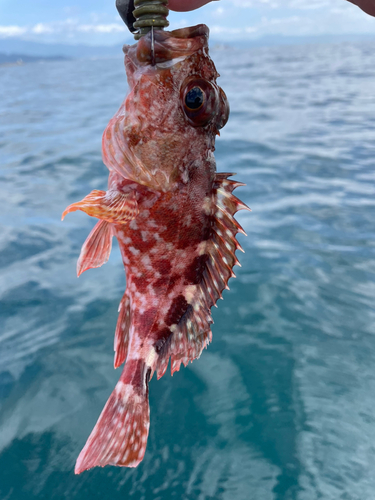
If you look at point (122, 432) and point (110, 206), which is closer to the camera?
point (110, 206)

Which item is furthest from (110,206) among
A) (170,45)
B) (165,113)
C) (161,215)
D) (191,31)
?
Answer: (191,31)

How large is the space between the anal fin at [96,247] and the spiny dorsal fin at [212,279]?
0.58 metres

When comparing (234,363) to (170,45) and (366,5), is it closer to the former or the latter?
(170,45)

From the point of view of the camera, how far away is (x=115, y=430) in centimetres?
223

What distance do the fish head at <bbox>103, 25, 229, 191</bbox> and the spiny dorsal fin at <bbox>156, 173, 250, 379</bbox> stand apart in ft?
0.87

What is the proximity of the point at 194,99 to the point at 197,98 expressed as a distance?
2 cm

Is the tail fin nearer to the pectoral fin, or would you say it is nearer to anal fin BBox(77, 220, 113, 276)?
anal fin BBox(77, 220, 113, 276)

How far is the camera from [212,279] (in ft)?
7.52

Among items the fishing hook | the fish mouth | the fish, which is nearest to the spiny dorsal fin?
the fish

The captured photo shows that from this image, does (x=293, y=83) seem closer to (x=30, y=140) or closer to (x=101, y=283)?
(x=30, y=140)

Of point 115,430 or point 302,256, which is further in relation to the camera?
point 302,256

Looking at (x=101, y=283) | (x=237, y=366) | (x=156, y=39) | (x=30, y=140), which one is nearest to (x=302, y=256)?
(x=237, y=366)

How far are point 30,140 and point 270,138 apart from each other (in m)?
9.50

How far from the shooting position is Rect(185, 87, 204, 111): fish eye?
2049 millimetres
